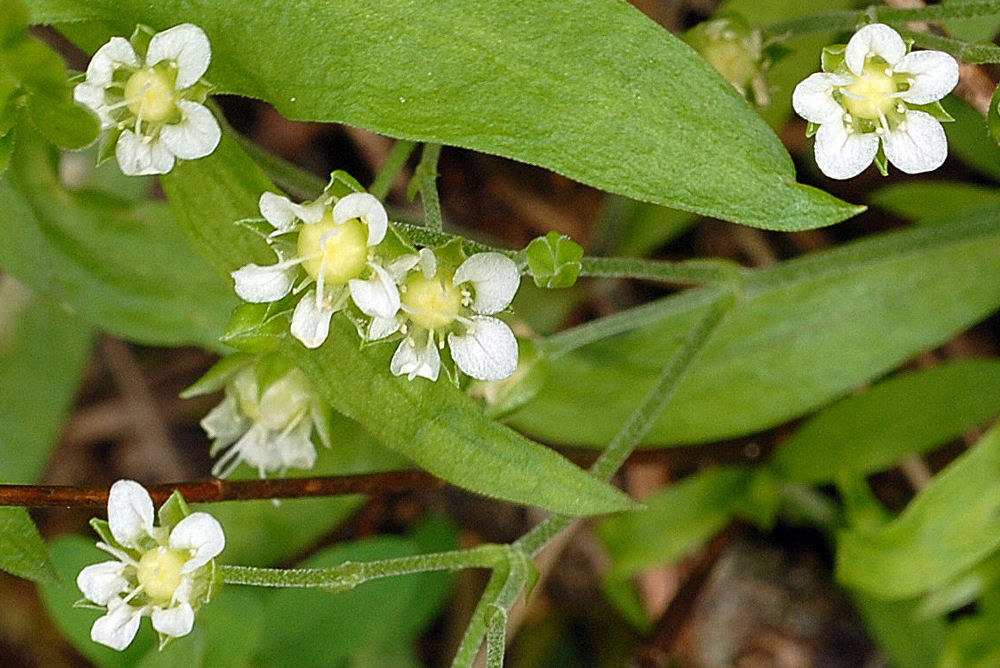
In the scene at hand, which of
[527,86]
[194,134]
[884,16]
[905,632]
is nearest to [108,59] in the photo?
[194,134]

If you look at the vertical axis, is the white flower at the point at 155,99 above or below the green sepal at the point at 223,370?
above

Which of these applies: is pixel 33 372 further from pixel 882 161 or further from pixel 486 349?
pixel 882 161

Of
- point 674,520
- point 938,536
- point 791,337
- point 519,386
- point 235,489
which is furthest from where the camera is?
point 674,520

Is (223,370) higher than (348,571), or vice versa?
(223,370)

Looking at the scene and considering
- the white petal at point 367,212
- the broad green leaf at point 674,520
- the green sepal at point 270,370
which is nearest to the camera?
the white petal at point 367,212

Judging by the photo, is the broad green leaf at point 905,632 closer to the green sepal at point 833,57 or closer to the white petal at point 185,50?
the green sepal at point 833,57

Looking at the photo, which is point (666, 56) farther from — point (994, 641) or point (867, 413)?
point (994, 641)

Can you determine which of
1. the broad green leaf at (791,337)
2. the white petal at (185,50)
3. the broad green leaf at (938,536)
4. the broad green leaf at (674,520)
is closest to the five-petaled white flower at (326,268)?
the white petal at (185,50)

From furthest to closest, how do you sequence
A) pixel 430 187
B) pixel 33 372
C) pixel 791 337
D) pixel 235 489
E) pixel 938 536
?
pixel 33 372
pixel 791 337
pixel 938 536
pixel 235 489
pixel 430 187
